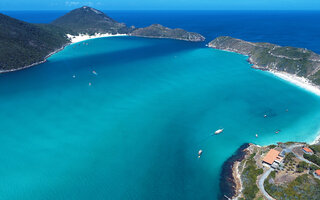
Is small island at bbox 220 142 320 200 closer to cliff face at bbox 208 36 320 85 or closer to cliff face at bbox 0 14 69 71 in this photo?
cliff face at bbox 208 36 320 85

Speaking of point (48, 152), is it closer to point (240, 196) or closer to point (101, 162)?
point (101, 162)

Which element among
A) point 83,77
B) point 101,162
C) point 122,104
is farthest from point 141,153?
point 83,77

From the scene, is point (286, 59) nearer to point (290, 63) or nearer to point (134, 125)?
point (290, 63)

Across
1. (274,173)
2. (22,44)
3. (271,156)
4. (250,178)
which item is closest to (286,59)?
(271,156)

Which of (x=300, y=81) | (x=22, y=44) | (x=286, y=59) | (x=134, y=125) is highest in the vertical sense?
(x=22, y=44)

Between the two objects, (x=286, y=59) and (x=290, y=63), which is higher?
(x=286, y=59)

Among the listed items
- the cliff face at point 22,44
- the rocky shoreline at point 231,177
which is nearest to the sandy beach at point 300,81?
the rocky shoreline at point 231,177

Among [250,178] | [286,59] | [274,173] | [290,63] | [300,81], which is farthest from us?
[286,59]
